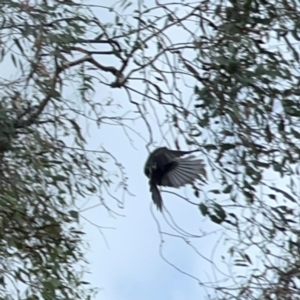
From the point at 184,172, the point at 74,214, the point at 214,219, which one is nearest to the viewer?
the point at 214,219

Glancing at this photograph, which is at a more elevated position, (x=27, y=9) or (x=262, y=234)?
(x=27, y=9)

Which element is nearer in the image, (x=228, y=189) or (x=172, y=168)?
(x=228, y=189)

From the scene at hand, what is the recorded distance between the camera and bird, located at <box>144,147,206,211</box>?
3.57m

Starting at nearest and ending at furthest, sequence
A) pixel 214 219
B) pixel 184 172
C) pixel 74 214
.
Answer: pixel 214 219, pixel 184 172, pixel 74 214

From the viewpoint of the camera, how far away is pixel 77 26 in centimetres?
378

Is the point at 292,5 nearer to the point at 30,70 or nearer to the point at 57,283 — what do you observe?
the point at 30,70

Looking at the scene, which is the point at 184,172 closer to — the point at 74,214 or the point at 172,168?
the point at 172,168

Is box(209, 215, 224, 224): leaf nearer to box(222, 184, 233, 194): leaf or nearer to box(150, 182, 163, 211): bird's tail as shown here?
box(222, 184, 233, 194): leaf

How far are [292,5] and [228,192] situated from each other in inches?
27.5

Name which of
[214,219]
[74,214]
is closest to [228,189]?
[214,219]

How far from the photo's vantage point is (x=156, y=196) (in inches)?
144

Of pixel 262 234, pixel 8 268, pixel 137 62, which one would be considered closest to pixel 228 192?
pixel 262 234

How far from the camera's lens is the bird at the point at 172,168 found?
3.57 meters

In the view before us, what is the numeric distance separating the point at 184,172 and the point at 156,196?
0.48 ft
